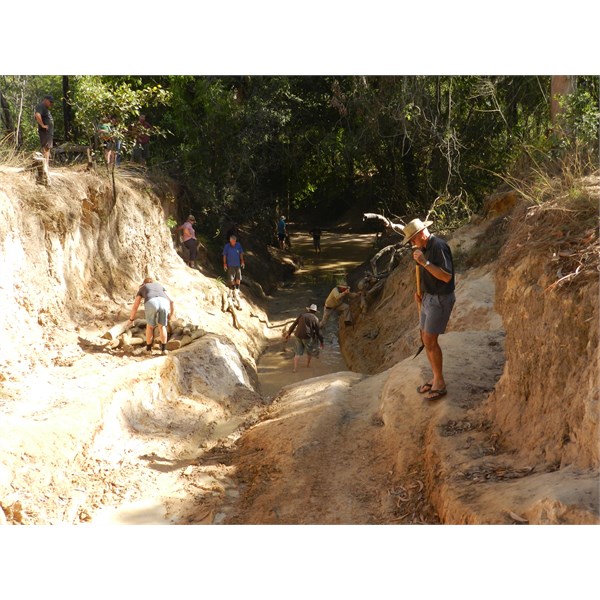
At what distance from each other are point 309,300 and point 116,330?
1053 cm

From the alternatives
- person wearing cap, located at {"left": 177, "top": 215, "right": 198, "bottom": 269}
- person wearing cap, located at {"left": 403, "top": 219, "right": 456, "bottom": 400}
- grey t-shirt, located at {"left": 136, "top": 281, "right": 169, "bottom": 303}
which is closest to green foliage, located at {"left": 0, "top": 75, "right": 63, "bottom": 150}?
person wearing cap, located at {"left": 177, "top": 215, "right": 198, "bottom": 269}

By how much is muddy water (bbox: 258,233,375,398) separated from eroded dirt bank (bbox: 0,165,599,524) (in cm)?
170

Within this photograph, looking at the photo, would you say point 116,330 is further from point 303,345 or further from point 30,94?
point 30,94

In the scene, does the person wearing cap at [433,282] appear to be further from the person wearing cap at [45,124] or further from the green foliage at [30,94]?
the green foliage at [30,94]

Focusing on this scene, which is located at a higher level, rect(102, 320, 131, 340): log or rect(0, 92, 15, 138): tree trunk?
rect(0, 92, 15, 138): tree trunk

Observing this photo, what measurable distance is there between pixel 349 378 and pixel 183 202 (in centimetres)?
1104

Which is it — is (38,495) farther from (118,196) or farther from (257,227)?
(257,227)

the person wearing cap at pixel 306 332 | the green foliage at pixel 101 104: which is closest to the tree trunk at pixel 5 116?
the green foliage at pixel 101 104

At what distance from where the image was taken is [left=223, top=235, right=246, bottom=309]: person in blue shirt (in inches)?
681

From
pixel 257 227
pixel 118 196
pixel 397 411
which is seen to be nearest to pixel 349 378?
pixel 397 411

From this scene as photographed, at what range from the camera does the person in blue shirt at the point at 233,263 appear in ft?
56.7

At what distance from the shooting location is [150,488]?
7941 millimetres

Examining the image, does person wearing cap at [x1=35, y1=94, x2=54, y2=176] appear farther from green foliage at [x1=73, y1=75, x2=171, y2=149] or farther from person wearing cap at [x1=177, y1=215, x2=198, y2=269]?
person wearing cap at [x1=177, y1=215, x2=198, y2=269]

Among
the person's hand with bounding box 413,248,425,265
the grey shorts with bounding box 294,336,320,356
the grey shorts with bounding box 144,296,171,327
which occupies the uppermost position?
the person's hand with bounding box 413,248,425,265
